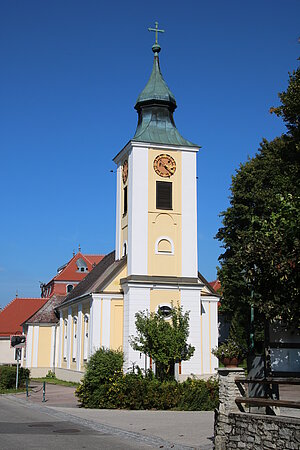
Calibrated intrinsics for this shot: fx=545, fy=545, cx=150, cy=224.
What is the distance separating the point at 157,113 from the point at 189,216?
6.99 m

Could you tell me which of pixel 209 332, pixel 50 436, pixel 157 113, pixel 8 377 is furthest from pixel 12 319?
pixel 50 436

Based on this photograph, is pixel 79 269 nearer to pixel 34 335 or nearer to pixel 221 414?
pixel 34 335

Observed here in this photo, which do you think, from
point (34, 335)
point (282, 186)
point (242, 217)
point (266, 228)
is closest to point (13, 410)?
point (266, 228)

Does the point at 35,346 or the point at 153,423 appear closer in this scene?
the point at 153,423

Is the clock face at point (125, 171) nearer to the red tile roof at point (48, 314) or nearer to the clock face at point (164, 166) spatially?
the clock face at point (164, 166)

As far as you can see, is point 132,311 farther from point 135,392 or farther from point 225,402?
point 225,402

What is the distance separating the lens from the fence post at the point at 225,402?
11.3 metres

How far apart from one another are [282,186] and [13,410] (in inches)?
558

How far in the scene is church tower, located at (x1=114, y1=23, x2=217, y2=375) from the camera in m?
30.2

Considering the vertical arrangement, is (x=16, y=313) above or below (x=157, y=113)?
below

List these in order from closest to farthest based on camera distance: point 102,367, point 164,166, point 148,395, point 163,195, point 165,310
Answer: point 148,395 → point 102,367 → point 165,310 → point 163,195 → point 164,166

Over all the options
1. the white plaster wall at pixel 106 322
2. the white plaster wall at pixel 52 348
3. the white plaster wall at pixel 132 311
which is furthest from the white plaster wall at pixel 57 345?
the white plaster wall at pixel 132 311

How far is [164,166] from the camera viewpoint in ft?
106

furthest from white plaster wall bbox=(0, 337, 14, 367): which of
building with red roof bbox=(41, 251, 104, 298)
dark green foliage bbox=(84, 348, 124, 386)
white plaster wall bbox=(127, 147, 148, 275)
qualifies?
dark green foliage bbox=(84, 348, 124, 386)
